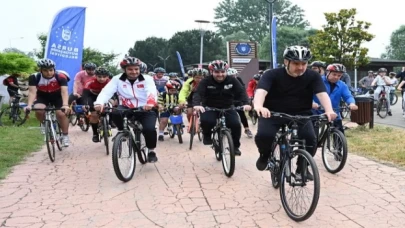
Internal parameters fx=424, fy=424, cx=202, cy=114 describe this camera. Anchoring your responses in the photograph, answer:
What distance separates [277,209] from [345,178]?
5.89 ft

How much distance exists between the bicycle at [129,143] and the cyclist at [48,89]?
1835 mm

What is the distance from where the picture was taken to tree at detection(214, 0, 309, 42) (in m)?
90.3

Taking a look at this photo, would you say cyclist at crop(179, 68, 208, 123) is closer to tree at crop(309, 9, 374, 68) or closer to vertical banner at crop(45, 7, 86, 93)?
vertical banner at crop(45, 7, 86, 93)

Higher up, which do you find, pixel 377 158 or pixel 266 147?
pixel 266 147

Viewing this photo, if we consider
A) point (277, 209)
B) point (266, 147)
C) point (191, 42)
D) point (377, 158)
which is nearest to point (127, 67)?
point (266, 147)

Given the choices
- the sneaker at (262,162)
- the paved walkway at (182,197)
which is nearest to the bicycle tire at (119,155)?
the paved walkway at (182,197)

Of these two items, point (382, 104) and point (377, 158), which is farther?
point (382, 104)

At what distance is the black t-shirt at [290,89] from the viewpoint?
4.69 metres

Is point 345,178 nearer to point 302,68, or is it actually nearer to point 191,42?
point 302,68

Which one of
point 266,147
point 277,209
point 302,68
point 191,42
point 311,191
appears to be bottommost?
point 277,209

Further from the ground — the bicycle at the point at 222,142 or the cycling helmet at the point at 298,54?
the cycling helmet at the point at 298,54

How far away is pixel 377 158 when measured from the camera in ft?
23.8

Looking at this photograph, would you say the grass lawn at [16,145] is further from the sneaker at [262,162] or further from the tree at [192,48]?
the tree at [192,48]

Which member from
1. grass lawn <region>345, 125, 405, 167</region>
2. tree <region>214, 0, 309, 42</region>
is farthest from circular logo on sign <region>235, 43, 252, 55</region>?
tree <region>214, 0, 309, 42</region>
